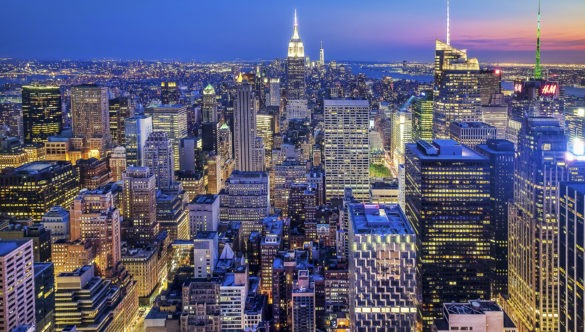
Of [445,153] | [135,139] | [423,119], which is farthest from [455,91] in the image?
[445,153]

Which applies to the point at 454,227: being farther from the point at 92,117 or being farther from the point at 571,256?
the point at 92,117

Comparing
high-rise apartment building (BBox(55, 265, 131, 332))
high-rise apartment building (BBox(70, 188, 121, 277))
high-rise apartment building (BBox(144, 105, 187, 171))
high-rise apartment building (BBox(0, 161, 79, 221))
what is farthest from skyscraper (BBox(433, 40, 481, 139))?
high-rise apartment building (BBox(55, 265, 131, 332))

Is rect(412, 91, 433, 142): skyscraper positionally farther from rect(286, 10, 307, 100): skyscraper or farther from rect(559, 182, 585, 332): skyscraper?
rect(559, 182, 585, 332): skyscraper

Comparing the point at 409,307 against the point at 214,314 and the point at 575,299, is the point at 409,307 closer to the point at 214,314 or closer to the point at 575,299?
the point at 575,299

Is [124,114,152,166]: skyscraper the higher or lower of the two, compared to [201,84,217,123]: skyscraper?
lower

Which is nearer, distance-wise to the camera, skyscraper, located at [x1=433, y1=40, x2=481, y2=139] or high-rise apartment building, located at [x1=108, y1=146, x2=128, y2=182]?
high-rise apartment building, located at [x1=108, y1=146, x2=128, y2=182]
